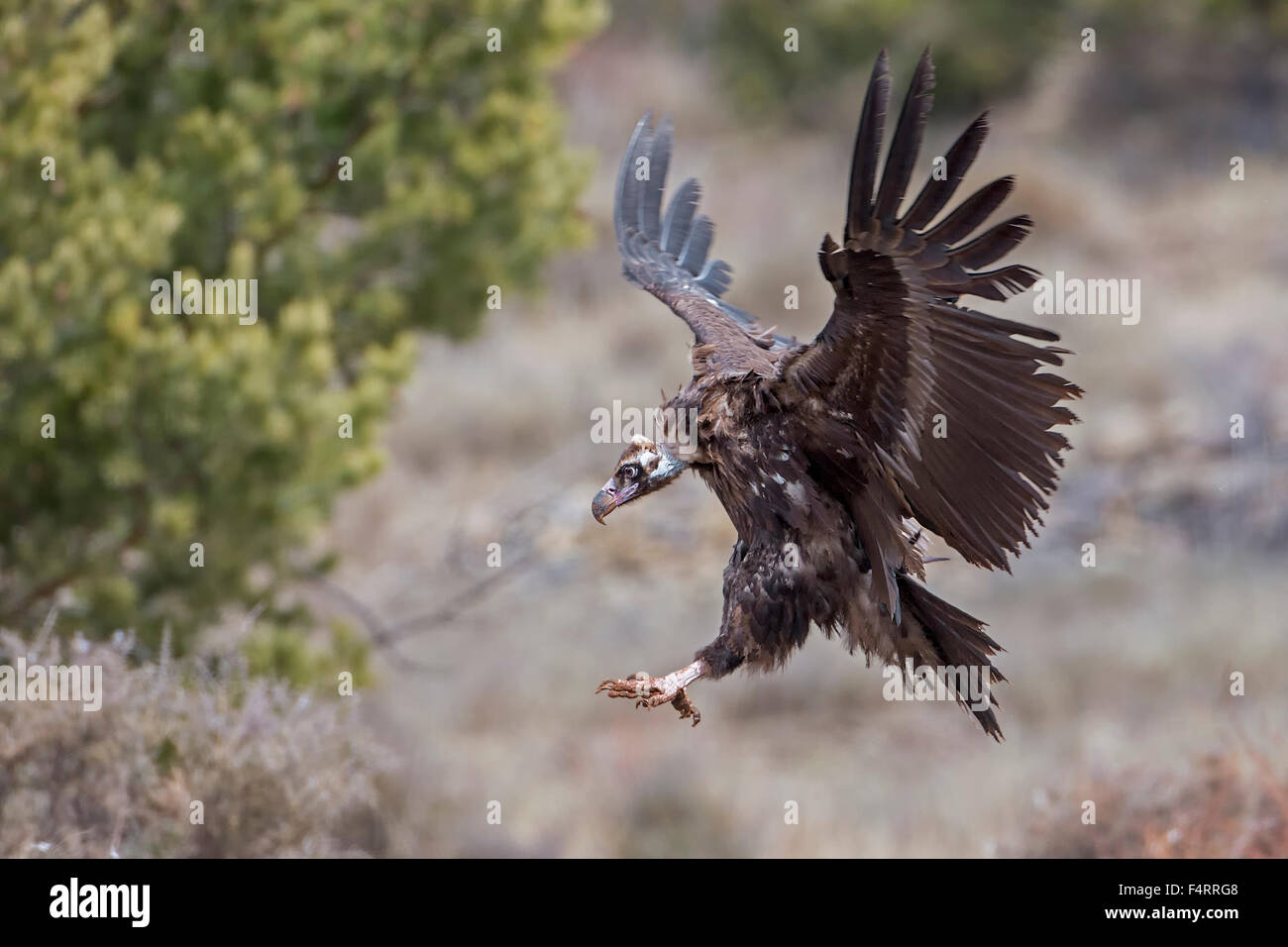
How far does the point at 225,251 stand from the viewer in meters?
8.67

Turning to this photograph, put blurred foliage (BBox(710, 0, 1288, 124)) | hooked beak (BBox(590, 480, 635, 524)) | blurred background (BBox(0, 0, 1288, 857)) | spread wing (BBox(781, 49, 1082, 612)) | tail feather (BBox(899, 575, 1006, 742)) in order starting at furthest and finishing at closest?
blurred foliage (BBox(710, 0, 1288, 124)), blurred background (BBox(0, 0, 1288, 857)), tail feather (BBox(899, 575, 1006, 742)), hooked beak (BBox(590, 480, 635, 524)), spread wing (BBox(781, 49, 1082, 612))

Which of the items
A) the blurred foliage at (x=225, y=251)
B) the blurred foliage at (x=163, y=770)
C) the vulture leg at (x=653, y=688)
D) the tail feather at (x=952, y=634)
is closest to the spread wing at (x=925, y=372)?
the tail feather at (x=952, y=634)

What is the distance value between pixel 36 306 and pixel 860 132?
495cm

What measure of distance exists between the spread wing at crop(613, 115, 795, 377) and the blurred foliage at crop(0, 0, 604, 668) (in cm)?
263

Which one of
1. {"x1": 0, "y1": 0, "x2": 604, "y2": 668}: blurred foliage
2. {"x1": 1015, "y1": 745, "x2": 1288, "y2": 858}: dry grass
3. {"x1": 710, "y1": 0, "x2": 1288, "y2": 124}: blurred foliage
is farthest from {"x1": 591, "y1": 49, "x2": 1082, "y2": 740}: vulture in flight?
{"x1": 710, "y1": 0, "x2": 1288, "y2": 124}: blurred foliage

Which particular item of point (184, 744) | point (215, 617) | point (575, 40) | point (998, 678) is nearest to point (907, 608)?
point (998, 678)

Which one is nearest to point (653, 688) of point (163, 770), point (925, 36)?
point (163, 770)

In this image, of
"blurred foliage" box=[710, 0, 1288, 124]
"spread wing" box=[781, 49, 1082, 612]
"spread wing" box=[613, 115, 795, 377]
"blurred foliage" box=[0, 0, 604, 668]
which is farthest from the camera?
"blurred foliage" box=[710, 0, 1288, 124]

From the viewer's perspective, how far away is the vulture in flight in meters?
3.77

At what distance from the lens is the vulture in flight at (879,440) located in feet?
12.4

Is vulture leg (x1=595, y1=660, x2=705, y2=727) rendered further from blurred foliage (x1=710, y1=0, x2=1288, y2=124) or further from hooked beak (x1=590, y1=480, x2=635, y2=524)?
blurred foliage (x1=710, y1=0, x2=1288, y2=124)

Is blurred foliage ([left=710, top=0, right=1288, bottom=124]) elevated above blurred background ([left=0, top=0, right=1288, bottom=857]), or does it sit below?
above

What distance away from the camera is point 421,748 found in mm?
10922

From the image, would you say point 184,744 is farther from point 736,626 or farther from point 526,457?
point 526,457
